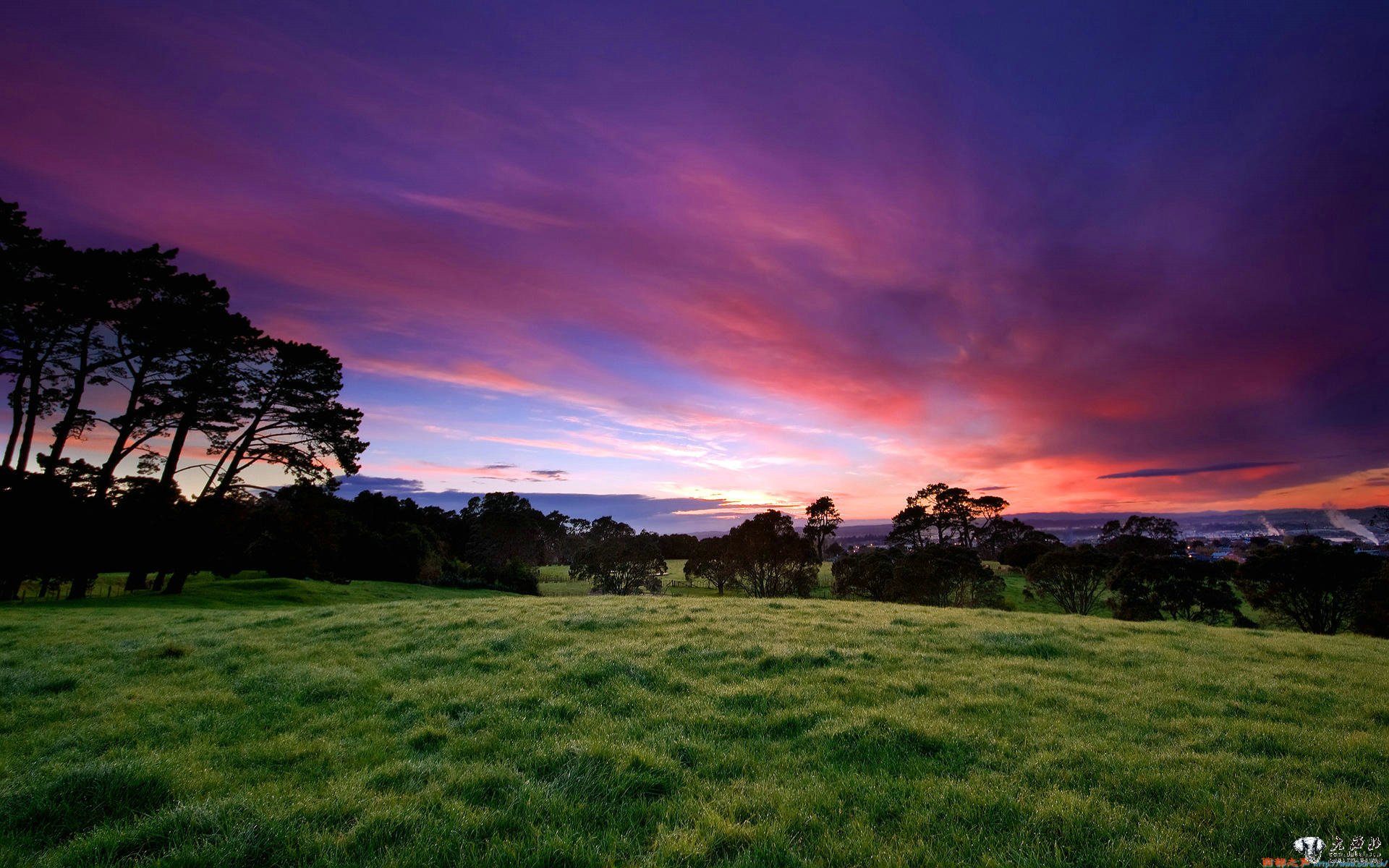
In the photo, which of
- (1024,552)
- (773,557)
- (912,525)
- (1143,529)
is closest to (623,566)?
(773,557)

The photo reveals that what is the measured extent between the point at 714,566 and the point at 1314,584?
7325 cm

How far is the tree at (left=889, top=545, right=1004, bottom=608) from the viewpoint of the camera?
70.6m

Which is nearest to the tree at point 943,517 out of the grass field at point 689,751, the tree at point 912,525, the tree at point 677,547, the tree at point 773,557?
the tree at point 912,525

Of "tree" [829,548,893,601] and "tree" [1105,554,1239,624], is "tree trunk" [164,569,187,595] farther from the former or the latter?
"tree" [1105,554,1239,624]

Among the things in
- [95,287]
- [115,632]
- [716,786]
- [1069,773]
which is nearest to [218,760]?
[716,786]

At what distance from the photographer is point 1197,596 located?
59.0m

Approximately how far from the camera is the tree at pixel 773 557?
8819cm

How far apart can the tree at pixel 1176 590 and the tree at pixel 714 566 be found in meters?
53.4

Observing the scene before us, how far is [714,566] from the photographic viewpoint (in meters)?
96.1

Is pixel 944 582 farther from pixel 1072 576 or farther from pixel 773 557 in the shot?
pixel 773 557

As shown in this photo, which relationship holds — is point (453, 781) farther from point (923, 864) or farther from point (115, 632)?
point (115, 632)

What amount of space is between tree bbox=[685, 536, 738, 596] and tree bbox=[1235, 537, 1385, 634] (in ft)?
214

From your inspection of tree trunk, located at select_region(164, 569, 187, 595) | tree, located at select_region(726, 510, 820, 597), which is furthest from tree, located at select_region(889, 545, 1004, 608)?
tree trunk, located at select_region(164, 569, 187, 595)

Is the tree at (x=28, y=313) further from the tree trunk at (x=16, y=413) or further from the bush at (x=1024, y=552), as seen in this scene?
the bush at (x=1024, y=552)
